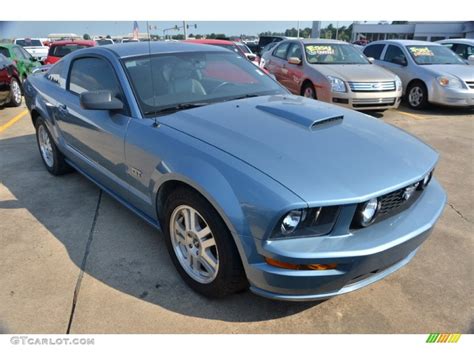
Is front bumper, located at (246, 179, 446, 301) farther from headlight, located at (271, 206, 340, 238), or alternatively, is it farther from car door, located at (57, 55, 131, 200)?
car door, located at (57, 55, 131, 200)

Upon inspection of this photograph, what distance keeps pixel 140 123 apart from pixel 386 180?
1714 millimetres

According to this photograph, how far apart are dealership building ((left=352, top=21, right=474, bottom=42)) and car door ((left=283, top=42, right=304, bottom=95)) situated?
21.7m

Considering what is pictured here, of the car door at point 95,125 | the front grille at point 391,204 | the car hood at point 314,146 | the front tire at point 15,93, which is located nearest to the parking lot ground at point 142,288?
the car door at point 95,125

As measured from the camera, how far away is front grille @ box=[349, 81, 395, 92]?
288 inches

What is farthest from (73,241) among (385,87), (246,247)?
(385,87)

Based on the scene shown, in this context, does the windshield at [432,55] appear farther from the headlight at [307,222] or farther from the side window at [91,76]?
the headlight at [307,222]

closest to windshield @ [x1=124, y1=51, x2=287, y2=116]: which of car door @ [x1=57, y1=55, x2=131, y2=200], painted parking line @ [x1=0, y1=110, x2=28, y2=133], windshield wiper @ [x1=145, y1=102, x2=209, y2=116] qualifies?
windshield wiper @ [x1=145, y1=102, x2=209, y2=116]

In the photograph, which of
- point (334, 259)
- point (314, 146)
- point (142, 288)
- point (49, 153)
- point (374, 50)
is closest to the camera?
point (334, 259)

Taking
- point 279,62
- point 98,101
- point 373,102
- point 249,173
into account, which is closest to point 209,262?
point 249,173

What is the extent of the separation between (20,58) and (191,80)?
32.5 ft

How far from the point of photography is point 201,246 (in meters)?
2.44

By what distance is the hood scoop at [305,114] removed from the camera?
2672mm

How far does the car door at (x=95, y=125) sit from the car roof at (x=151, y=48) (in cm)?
15

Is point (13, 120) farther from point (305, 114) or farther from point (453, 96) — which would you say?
point (453, 96)
